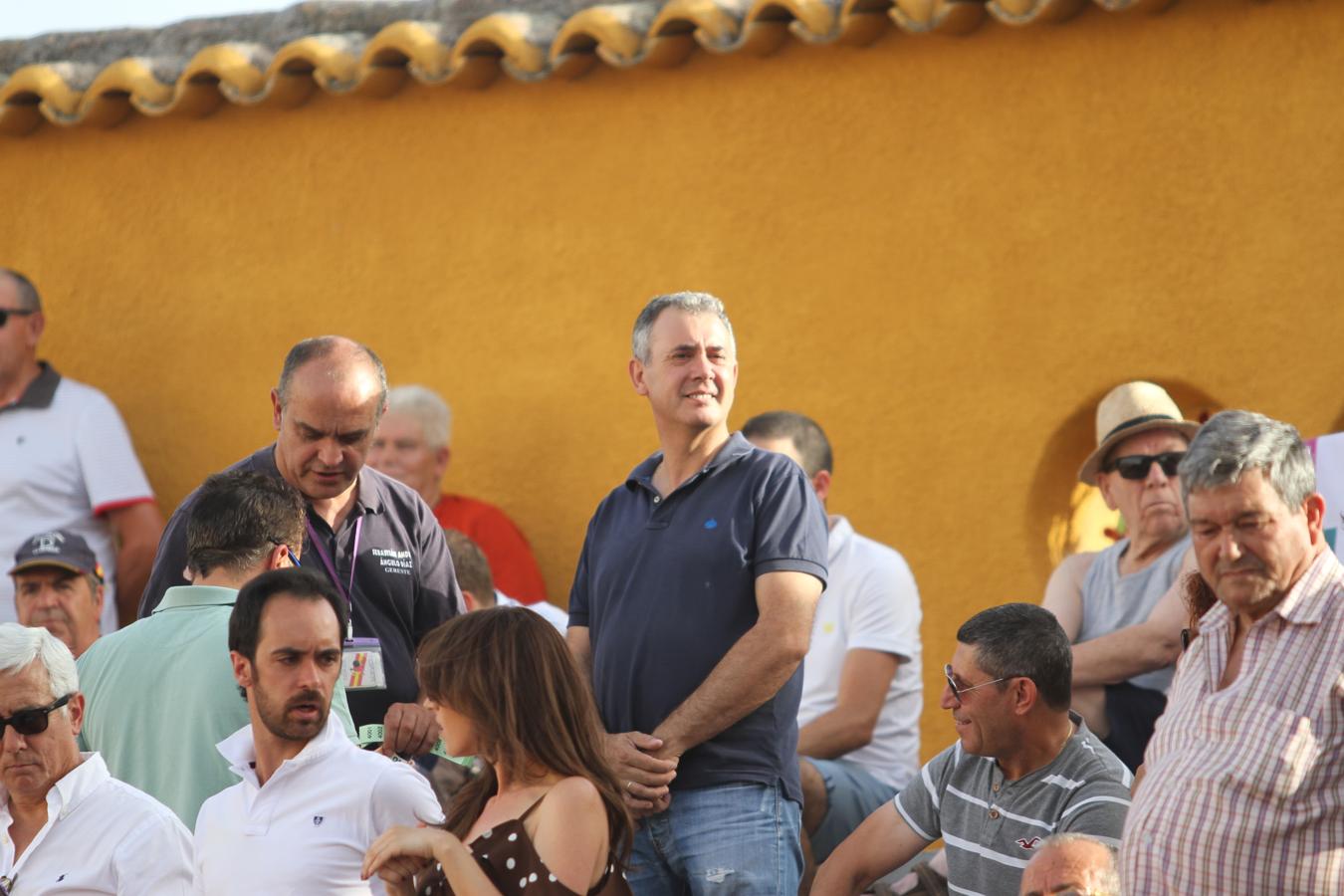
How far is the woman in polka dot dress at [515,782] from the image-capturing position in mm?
3518

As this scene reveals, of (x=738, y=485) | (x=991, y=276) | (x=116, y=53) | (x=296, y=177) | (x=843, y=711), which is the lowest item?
(x=843, y=711)

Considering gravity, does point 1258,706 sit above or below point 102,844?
above

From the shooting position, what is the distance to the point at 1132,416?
5621 mm

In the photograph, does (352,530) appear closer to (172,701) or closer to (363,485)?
(363,485)

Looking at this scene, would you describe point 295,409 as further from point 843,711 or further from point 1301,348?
point 1301,348

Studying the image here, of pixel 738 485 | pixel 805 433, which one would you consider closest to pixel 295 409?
pixel 738 485

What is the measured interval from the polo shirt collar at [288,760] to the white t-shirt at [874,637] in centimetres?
218

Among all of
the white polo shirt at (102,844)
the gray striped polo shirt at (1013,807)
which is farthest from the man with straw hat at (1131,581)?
the white polo shirt at (102,844)

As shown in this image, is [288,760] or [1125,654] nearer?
[288,760]

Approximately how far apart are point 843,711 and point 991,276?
150 cm

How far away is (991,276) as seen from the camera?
636 cm

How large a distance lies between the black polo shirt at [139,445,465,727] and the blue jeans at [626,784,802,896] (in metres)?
0.73

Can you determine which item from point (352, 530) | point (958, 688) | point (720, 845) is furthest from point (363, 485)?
point (958, 688)

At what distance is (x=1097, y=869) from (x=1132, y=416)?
2082 mm
